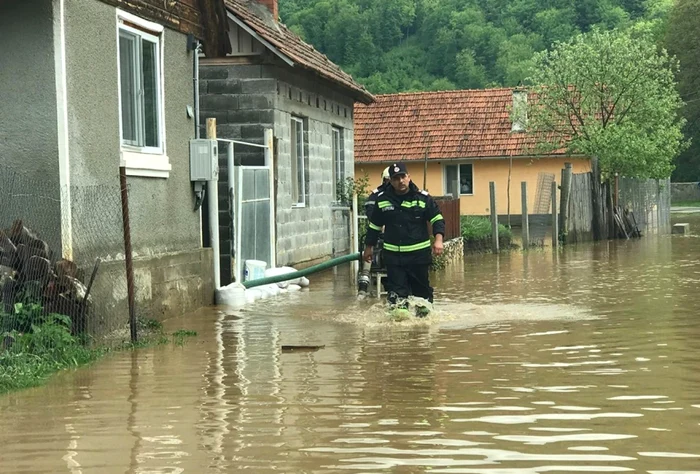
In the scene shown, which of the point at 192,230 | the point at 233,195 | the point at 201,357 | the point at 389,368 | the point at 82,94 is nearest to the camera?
the point at 389,368

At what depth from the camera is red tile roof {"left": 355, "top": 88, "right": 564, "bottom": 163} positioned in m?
45.1

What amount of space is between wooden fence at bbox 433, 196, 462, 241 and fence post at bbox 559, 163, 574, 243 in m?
4.25

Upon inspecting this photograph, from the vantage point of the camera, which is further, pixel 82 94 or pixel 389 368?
pixel 82 94

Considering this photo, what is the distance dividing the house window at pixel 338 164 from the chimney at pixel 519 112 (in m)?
17.2

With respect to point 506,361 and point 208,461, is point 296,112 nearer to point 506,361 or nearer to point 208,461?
point 506,361

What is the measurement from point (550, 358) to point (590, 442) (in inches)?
136

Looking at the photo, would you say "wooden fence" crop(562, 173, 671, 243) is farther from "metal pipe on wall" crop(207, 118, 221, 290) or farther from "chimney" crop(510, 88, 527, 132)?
"metal pipe on wall" crop(207, 118, 221, 290)

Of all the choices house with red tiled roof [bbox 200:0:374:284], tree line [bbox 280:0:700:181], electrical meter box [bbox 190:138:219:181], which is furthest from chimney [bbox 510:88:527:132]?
tree line [bbox 280:0:700:181]

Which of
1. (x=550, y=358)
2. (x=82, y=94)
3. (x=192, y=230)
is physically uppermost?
(x=82, y=94)

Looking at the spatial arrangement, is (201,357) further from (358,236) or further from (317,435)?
(358,236)

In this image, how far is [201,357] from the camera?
10.9 metres

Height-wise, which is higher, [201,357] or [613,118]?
[613,118]

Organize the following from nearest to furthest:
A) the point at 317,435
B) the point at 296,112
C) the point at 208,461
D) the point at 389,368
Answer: the point at 208,461 → the point at 317,435 → the point at 389,368 → the point at 296,112

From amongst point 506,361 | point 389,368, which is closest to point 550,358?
point 506,361
